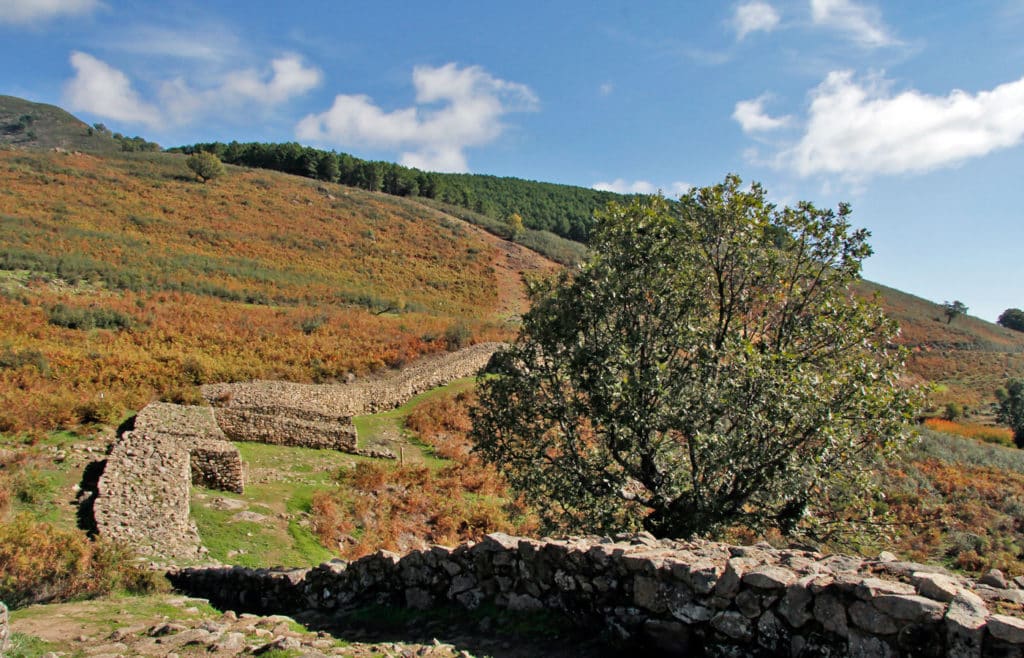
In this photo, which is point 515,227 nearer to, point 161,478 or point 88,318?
point 88,318

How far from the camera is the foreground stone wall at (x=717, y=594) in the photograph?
15.1 feet

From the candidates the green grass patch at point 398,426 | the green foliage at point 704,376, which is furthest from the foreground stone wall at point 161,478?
the green grass patch at point 398,426

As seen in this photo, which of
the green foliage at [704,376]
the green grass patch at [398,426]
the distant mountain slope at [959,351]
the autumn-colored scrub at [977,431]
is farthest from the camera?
the distant mountain slope at [959,351]

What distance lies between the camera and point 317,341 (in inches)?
1389

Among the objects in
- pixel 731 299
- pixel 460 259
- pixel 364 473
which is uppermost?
pixel 460 259

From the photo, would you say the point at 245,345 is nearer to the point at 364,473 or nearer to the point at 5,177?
the point at 364,473

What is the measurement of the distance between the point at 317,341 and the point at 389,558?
91.5 ft

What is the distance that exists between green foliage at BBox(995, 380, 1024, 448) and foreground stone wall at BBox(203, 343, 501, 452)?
44.8m

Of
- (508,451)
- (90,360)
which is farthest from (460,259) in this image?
(508,451)

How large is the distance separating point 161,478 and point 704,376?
13.4 metres

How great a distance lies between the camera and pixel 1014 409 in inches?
1818

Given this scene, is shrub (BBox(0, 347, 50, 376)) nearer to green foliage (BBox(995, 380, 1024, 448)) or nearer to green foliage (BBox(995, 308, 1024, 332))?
green foliage (BBox(995, 380, 1024, 448))

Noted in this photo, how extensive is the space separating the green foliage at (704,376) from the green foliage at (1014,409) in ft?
144

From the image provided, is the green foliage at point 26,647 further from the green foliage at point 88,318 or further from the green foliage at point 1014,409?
the green foliage at point 1014,409
